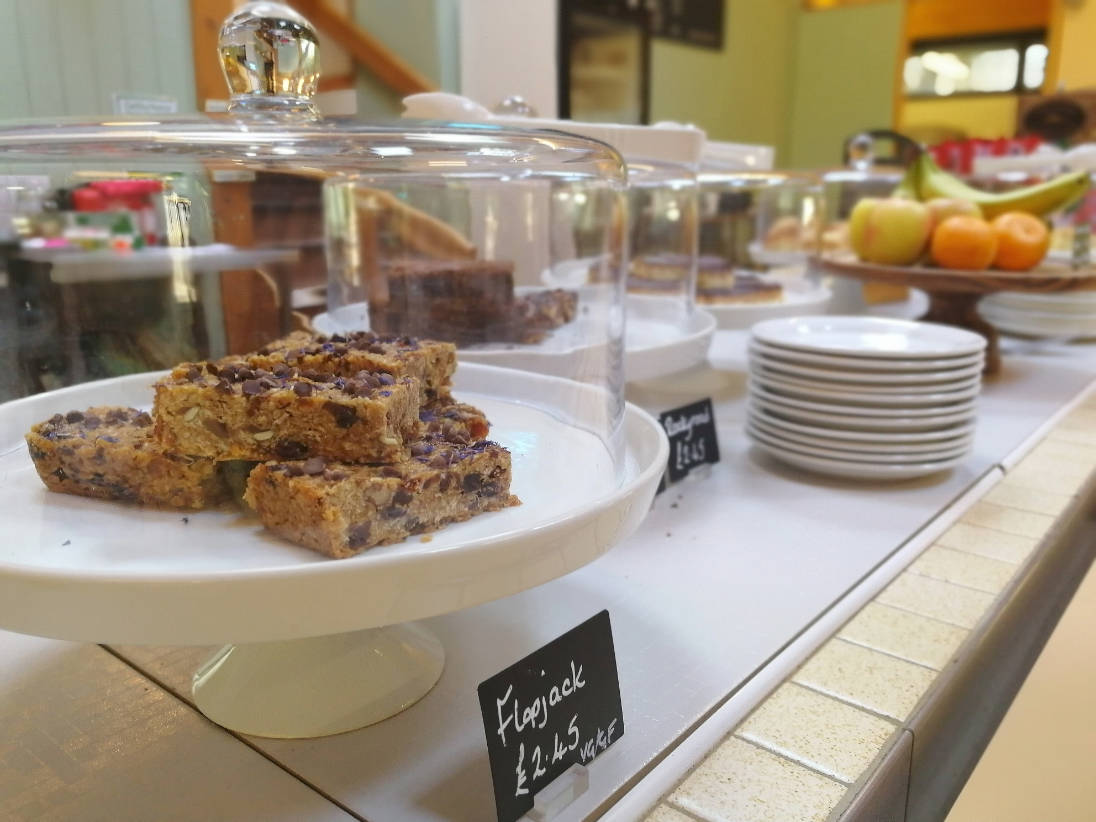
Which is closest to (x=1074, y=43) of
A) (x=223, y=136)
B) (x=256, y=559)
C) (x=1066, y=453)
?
(x=1066, y=453)

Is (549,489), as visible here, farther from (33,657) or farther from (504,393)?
(33,657)

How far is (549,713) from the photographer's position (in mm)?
512

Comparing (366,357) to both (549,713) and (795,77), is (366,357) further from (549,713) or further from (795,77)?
(795,77)

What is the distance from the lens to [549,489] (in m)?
0.61

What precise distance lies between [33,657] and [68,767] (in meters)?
0.17

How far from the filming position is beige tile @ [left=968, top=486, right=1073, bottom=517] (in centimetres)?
102

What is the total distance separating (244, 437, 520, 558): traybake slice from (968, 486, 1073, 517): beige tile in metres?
0.74

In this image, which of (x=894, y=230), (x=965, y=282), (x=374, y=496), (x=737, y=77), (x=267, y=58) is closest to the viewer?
(x=374, y=496)

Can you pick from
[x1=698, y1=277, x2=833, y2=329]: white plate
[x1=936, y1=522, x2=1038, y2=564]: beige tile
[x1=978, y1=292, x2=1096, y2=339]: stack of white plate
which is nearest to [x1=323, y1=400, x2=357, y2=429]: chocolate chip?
[x1=936, y1=522, x2=1038, y2=564]: beige tile

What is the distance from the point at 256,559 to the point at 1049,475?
1.04 m

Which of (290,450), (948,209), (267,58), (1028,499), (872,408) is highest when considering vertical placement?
(267,58)

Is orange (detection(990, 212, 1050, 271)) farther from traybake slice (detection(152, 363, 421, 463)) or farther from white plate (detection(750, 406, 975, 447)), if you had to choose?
traybake slice (detection(152, 363, 421, 463))

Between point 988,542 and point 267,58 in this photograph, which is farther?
point 988,542

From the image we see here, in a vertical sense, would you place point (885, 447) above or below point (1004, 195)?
below
